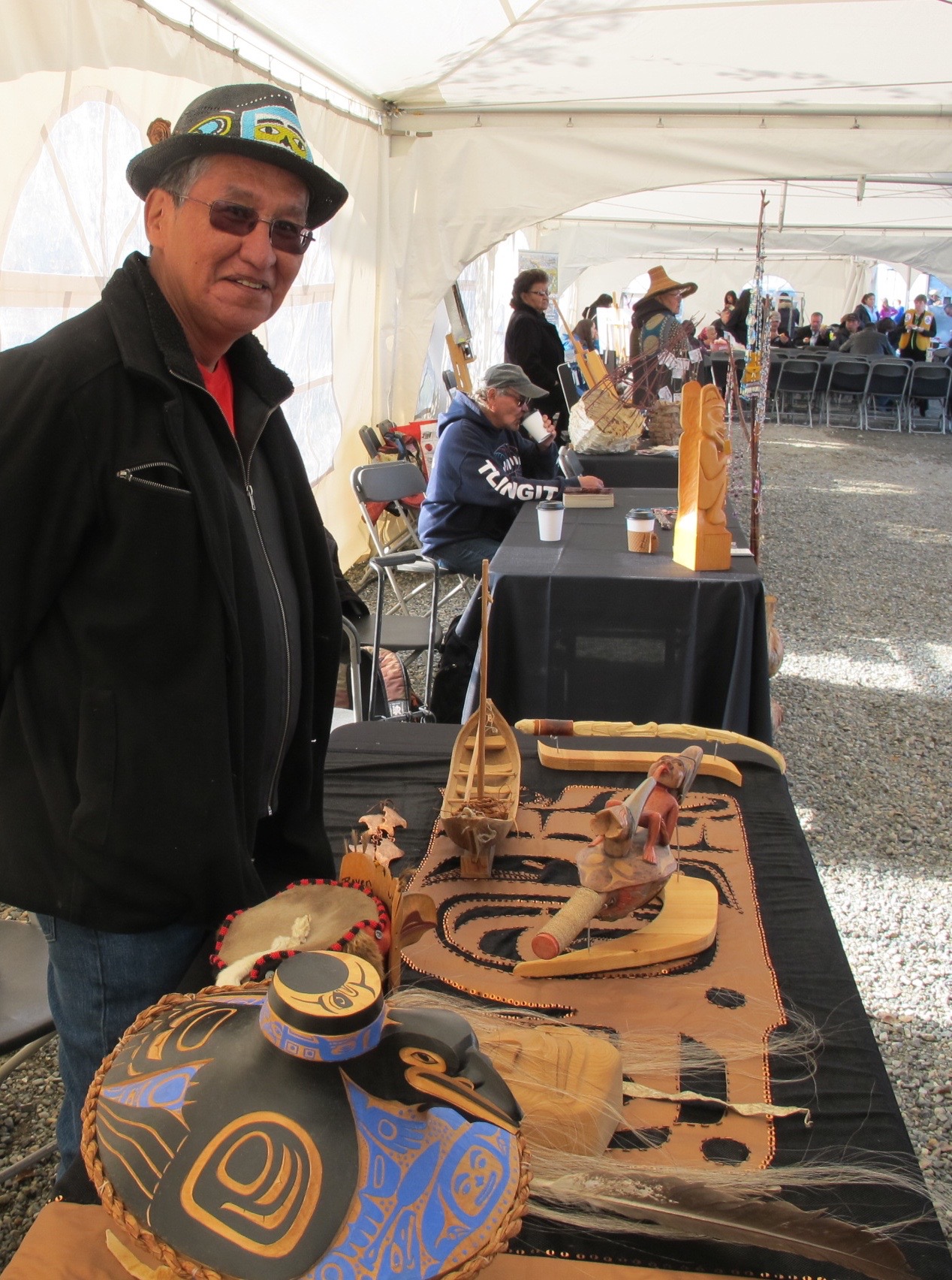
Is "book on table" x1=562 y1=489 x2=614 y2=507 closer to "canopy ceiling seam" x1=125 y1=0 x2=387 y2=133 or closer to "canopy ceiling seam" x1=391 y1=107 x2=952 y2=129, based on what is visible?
"canopy ceiling seam" x1=125 y1=0 x2=387 y2=133

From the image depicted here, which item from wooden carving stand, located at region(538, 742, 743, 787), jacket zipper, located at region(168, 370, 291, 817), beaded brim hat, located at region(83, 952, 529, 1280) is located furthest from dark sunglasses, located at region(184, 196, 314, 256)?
wooden carving stand, located at region(538, 742, 743, 787)

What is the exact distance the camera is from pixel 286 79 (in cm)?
396

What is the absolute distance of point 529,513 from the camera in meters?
3.81

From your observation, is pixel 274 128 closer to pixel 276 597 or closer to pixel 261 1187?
pixel 276 597

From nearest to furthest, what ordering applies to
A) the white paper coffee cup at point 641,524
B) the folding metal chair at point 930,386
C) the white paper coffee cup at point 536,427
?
the white paper coffee cup at point 641,524, the white paper coffee cup at point 536,427, the folding metal chair at point 930,386

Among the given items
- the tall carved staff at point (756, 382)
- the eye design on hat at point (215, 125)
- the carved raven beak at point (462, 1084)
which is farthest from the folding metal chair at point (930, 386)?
the carved raven beak at point (462, 1084)

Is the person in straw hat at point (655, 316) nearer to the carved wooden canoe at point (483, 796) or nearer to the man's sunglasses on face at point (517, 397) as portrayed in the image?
the man's sunglasses on face at point (517, 397)

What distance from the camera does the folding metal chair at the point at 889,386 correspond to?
12133mm

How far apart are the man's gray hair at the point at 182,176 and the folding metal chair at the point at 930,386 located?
1260 centimetres

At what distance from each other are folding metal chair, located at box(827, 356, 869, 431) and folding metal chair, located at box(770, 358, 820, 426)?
8.2 inches

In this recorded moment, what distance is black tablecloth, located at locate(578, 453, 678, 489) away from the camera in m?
4.94

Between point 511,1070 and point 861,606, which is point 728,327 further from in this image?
point 511,1070

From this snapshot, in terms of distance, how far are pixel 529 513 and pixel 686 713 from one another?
115 centimetres

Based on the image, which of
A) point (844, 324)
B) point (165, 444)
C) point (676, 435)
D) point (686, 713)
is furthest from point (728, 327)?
point (165, 444)
